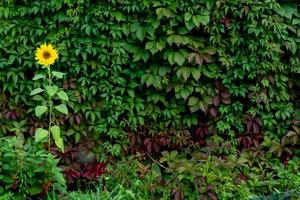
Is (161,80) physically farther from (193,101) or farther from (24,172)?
(24,172)

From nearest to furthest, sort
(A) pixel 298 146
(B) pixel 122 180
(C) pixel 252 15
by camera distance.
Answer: (B) pixel 122 180 → (C) pixel 252 15 → (A) pixel 298 146

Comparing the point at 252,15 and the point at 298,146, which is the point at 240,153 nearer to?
the point at 298,146

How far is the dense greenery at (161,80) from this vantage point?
509cm

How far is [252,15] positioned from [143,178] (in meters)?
1.74

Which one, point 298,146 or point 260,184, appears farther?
point 298,146

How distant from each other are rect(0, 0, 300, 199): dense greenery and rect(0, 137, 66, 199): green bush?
3.48ft

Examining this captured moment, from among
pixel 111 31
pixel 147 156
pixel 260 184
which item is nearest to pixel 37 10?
pixel 111 31

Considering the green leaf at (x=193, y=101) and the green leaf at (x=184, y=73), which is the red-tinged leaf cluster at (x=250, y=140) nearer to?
the green leaf at (x=193, y=101)

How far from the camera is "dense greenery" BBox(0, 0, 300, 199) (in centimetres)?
509

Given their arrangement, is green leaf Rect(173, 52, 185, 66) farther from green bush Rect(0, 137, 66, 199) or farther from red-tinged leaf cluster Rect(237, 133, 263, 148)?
green bush Rect(0, 137, 66, 199)

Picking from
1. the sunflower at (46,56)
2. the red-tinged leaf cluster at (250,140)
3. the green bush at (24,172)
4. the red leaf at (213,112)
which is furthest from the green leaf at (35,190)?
the red-tinged leaf cluster at (250,140)

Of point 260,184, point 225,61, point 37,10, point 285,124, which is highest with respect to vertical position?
point 37,10

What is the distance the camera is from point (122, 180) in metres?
4.65

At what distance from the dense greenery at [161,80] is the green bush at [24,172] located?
1.06 meters
